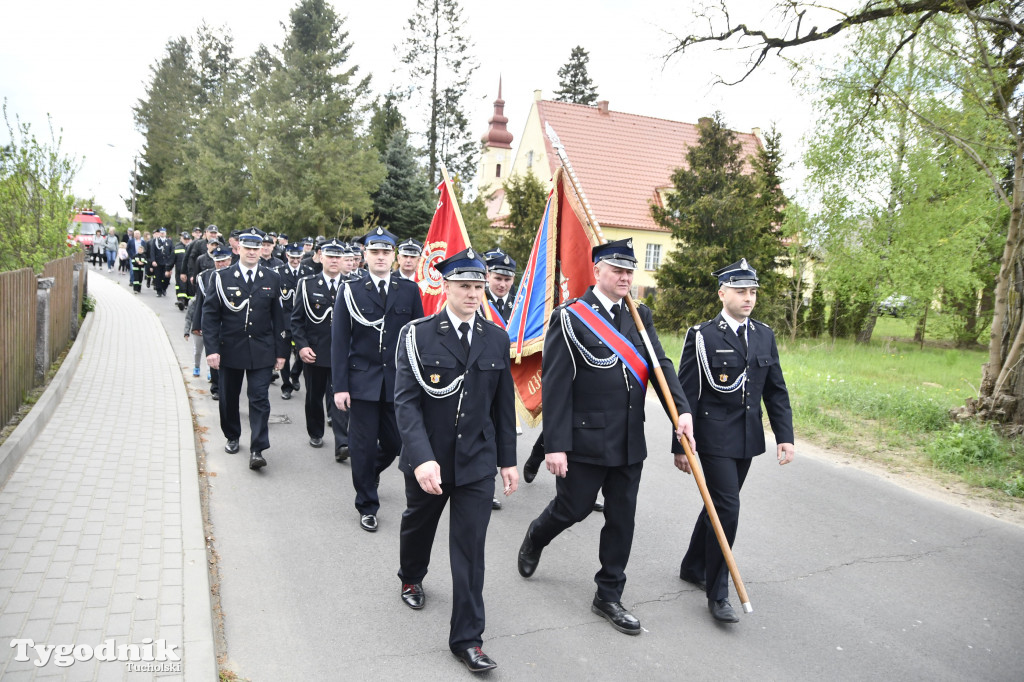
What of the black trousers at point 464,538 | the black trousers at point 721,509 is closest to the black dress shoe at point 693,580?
the black trousers at point 721,509

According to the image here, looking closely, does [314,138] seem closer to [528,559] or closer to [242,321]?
[242,321]

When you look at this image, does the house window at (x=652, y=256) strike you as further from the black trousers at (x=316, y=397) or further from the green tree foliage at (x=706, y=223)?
the black trousers at (x=316, y=397)

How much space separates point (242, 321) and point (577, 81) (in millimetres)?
52913

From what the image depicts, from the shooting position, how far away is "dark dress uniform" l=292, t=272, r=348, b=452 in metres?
7.91

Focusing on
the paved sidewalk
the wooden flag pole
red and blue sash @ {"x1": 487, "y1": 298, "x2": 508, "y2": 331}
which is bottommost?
A: the paved sidewalk

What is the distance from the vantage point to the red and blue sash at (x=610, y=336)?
4367 millimetres

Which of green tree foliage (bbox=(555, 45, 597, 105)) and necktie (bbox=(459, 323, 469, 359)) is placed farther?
green tree foliage (bbox=(555, 45, 597, 105))

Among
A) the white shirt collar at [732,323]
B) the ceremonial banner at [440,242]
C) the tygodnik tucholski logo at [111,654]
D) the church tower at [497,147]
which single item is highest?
the church tower at [497,147]

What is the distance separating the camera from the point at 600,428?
14.0ft

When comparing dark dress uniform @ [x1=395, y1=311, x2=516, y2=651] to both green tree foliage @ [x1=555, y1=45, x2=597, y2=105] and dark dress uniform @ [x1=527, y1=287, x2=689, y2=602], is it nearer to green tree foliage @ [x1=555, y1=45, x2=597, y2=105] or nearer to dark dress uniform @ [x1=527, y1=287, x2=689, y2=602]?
dark dress uniform @ [x1=527, y1=287, x2=689, y2=602]

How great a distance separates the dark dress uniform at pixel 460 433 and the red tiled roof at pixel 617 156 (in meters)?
34.1

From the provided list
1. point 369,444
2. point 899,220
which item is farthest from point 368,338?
point 899,220

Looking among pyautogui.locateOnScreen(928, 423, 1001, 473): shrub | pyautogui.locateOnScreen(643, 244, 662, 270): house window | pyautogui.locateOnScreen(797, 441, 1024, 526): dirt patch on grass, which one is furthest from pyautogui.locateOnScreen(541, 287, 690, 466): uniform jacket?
pyautogui.locateOnScreen(643, 244, 662, 270): house window

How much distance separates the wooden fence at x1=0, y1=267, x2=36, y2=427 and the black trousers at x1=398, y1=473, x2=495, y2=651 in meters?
5.50
